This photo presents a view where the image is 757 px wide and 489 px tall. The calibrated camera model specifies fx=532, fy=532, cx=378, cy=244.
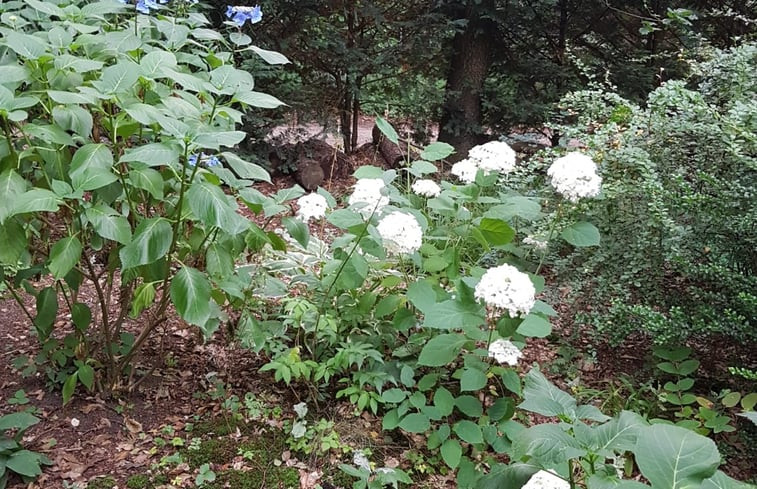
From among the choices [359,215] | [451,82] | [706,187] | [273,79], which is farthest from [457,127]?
[359,215]

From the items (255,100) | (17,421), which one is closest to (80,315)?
(17,421)

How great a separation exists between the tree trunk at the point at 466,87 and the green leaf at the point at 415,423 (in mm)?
4093

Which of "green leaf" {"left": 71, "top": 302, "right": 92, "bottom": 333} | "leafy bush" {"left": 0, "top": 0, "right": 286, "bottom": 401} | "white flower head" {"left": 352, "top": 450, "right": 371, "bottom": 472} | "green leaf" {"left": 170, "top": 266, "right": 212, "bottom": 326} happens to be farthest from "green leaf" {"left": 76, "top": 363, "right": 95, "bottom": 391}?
"white flower head" {"left": 352, "top": 450, "right": 371, "bottom": 472}

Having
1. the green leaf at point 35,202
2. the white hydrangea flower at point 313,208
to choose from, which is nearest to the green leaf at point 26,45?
the green leaf at point 35,202

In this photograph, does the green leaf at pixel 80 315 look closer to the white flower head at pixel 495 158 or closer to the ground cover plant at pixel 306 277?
the ground cover plant at pixel 306 277

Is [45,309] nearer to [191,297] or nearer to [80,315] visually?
[80,315]

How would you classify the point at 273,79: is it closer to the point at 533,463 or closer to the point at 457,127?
the point at 457,127

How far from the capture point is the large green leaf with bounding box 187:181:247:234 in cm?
141

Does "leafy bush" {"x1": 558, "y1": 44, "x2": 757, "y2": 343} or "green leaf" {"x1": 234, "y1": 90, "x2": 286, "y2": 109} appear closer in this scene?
"green leaf" {"x1": 234, "y1": 90, "x2": 286, "y2": 109}

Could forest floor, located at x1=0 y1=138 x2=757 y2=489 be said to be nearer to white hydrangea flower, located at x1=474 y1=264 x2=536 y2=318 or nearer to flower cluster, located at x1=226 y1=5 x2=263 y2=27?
white hydrangea flower, located at x1=474 y1=264 x2=536 y2=318

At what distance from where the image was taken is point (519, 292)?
1.57m

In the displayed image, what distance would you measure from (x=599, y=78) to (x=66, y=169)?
5144 millimetres

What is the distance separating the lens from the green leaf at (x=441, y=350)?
1.87 m

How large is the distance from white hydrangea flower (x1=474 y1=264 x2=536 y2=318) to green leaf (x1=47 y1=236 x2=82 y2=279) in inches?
47.7
